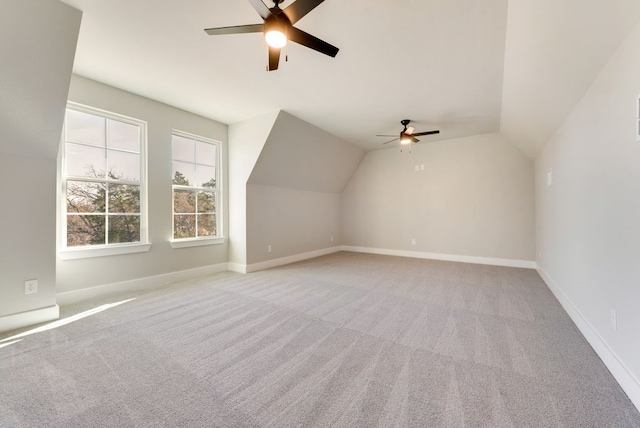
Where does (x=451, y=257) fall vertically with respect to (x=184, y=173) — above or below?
below

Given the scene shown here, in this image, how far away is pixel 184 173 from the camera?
4.18 meters

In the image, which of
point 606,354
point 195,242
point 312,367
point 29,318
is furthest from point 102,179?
point 606,354

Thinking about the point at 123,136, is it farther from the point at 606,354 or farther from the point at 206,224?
the point at 606,354

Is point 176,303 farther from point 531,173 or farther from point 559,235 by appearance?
point 531,173

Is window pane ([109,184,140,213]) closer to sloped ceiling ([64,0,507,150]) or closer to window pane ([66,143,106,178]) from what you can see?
window pane ([66,143,106,178])

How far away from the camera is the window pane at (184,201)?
4.08 metres

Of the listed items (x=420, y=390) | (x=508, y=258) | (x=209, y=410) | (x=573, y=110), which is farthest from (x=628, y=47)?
(x=508, y=258)

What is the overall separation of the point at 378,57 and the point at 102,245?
4084 millimetres

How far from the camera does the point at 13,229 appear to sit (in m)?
2.41

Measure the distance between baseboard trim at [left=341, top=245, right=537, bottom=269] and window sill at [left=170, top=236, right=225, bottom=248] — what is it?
12.3ft

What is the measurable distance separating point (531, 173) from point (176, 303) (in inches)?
254

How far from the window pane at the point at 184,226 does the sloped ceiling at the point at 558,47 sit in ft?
15.3

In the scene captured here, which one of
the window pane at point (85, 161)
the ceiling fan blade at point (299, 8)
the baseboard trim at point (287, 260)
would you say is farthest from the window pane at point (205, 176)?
the ceiling fan blade at point (299, 8)

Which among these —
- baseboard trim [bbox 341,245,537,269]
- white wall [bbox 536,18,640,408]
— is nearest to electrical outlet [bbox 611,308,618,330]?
white wall [bbox 536,18,640,408]
